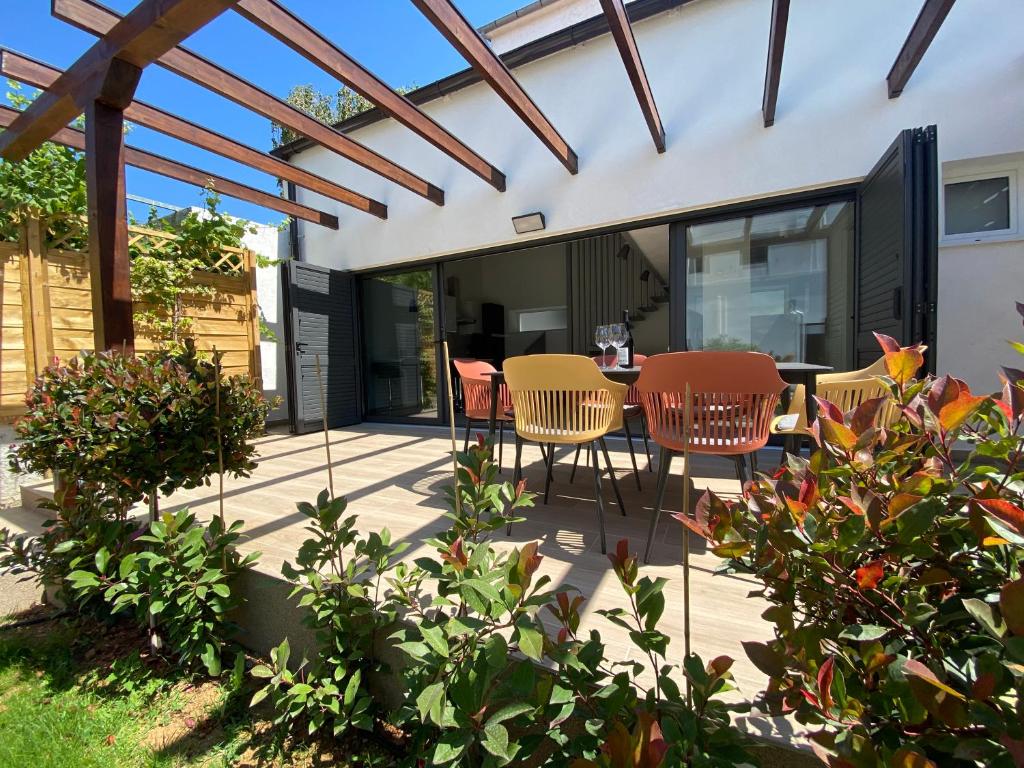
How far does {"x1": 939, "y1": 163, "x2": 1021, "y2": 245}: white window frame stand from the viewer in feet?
8.88

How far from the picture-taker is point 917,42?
2.50 meters

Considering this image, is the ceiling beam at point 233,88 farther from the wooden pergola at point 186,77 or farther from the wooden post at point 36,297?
the wooden post at point 36,297

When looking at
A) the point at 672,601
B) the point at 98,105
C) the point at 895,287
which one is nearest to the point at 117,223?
the point at 98,105

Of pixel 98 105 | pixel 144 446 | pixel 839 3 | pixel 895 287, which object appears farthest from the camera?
pixel 839 3

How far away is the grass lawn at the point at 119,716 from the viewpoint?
3.81 ft

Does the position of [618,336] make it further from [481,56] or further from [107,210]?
[107,210]

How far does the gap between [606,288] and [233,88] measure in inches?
219

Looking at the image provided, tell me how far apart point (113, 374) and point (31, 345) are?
258 centimetres

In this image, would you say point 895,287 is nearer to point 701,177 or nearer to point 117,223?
point 701,177

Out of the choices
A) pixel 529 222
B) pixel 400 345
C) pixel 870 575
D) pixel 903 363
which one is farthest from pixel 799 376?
pixel 400 345

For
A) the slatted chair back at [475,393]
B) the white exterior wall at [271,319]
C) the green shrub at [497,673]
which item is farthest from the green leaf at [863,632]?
the white exterior wall at [271,319]

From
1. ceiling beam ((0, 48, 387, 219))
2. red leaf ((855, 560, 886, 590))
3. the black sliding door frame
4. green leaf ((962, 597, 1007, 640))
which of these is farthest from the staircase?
green leaf ((962, 597, 1007, 640))

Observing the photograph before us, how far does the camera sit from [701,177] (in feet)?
11.4

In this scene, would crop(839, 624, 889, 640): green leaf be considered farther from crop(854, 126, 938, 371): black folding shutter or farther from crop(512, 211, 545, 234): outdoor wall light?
crop(512, 211, 545, 234): outdoor wall light
